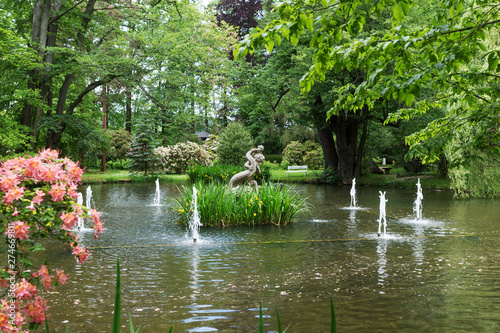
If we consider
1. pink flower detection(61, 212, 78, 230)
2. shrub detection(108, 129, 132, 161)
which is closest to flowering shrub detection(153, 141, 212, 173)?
shrub detection(108, 129, 132, 161)

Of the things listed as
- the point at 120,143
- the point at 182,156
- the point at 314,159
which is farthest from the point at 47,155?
the point at 120,143

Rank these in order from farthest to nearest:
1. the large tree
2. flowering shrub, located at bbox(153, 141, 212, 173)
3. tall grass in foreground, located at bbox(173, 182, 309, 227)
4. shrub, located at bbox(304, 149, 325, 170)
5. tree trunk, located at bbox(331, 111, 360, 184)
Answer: shrub, located at bbox(304, 149, 325, 170) → flowering shrub, located at bbox(153, 141, 212, 173) → tree trunk, located at bbox(331, 111, 360, 184) → tall grass in foreground, located at bbox(173, 182, 309, 227) → the large tree

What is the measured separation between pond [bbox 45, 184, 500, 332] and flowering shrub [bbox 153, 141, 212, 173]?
20.1 metres

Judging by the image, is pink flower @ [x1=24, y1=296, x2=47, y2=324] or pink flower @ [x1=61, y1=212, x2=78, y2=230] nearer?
pink flower @ [x1=24, y1=296, x2=47, y2=324]

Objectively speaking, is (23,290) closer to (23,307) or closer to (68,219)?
(23,307)

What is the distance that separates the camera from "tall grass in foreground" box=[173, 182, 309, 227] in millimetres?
9047

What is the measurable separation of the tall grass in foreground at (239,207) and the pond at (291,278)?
0.39 m

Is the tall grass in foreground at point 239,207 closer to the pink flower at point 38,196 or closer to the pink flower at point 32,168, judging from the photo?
the pink flower at point 32,168

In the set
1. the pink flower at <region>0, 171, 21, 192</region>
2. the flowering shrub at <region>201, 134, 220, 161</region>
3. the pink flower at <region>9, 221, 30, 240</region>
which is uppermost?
the flowering shrub at <region>201, 134, 220, 161</region>

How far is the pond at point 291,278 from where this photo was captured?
12.3ft

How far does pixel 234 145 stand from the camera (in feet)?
83.8

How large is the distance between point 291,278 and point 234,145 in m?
20.6

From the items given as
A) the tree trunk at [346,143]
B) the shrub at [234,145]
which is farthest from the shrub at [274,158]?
the tree trunk at [346,143]

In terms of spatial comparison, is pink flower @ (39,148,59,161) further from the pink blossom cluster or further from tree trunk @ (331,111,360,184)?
tree trunk @ (331,111,360,184)
